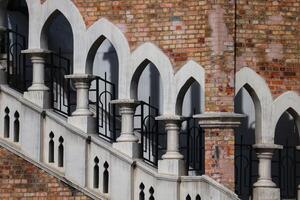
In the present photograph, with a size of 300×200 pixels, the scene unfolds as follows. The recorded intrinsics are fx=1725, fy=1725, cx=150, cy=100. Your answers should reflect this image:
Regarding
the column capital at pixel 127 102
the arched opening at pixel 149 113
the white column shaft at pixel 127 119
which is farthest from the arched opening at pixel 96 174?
the column capital at pixel 127 102

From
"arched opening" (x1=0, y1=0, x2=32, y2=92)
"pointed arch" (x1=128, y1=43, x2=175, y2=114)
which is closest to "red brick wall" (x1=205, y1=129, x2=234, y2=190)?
"pointed arch" (x1=128, y1=43, x2=175, y2=114)

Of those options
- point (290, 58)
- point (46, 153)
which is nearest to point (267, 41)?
point (290, 58)

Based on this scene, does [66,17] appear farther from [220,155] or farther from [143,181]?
[220,155]

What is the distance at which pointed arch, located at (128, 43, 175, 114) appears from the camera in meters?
23.6

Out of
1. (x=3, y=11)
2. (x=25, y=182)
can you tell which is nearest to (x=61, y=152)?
(x=25, y=182)

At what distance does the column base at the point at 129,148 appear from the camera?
2359cm

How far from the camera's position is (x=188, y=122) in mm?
24641

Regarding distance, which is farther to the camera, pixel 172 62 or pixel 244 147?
pixel 244 147

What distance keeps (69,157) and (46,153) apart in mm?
390

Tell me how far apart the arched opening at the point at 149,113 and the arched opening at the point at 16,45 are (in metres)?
1.71

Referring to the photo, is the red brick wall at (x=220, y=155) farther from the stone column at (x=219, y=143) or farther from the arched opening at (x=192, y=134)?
the arched opening at (x=192, y=134)

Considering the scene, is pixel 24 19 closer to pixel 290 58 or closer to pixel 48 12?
pixel 48 12

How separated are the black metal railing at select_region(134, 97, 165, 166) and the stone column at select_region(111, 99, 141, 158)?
1.05 feet

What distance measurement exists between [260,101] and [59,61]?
3326 mm
